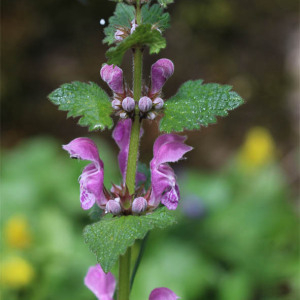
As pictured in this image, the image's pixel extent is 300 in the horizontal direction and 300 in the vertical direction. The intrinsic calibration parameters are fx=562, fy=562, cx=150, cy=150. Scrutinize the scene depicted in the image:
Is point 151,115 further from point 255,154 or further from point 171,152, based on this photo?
point 255,154

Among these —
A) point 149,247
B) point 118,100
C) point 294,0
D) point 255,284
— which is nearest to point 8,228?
point 149,247

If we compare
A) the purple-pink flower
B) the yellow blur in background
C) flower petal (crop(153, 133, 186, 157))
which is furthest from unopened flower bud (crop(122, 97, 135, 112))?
the yellow blur in background

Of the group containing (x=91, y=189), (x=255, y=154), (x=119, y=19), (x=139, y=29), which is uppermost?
(x=255, y=154)

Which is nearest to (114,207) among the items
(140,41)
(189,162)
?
(140,41)

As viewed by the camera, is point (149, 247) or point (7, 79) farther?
point (7, 79)

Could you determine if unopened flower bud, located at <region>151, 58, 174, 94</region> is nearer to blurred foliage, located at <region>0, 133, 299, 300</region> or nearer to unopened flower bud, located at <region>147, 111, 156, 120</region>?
unopened flower bud, located at <region>147, 111, 156, 120</region>

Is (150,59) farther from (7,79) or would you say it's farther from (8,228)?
(8,228)
